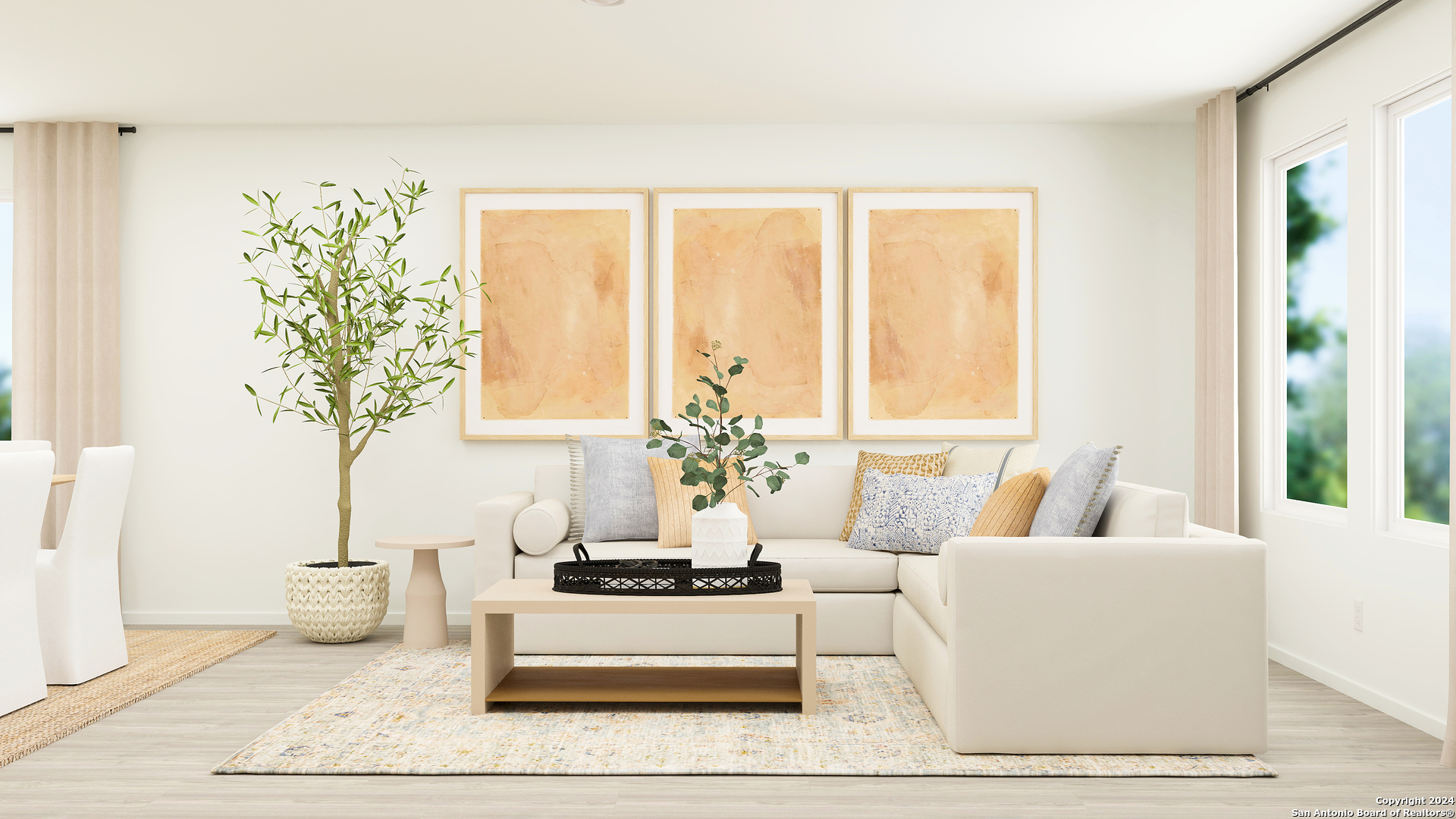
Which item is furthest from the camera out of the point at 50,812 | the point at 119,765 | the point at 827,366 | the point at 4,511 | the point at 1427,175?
the point at 827,366

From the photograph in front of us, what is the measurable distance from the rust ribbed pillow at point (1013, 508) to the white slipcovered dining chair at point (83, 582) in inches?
127

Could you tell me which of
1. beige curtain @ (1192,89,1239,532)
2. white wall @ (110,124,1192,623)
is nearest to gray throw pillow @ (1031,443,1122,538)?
beige curtain @ (1192,89,1239,532)

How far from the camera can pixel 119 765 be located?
276 centimetres

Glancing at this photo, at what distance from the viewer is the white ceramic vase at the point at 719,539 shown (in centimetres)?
336

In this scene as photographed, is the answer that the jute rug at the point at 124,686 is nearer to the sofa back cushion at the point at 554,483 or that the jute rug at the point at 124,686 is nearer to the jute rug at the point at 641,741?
the jute rug at the point at 641,741

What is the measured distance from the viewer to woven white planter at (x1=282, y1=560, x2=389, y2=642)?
4.30m

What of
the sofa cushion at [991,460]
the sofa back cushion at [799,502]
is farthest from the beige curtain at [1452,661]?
the sofa back cushion at [799,502]

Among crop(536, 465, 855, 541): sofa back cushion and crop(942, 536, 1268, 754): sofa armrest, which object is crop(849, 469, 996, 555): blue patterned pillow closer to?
crop(536, 465, 855, 541): sofa back cushion

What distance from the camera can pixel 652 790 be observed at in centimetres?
256

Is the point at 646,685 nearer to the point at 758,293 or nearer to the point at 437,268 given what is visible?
the point at 758,293

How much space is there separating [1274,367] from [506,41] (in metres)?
3.61

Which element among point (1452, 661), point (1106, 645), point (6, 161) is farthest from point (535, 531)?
point (6, 161)

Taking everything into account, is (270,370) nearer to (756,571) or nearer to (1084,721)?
(756,571)

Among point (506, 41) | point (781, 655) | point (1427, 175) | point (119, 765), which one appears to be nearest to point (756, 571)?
point (781, 655)
